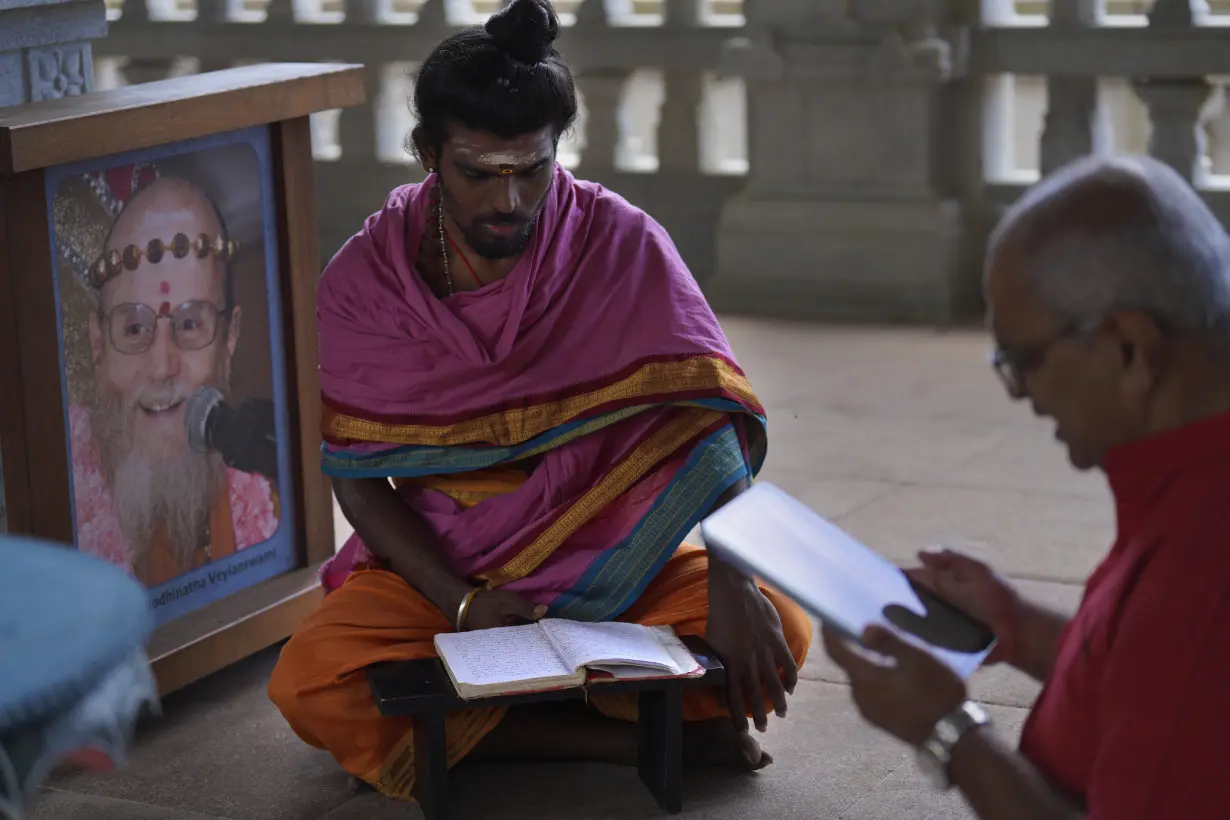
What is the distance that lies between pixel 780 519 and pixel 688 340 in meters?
1.19

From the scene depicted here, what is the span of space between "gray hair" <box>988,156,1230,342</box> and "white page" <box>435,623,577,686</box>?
4.87 feet

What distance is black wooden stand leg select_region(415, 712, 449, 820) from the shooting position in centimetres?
335

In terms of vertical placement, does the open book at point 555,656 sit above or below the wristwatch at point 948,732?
below

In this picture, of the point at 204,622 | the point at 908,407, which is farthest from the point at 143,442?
the point at 908,407

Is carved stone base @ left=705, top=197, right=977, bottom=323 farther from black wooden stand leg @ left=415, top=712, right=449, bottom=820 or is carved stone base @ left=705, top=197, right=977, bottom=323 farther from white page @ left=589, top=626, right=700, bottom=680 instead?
black wooden stand leg @ left=415, top=712, right=449, bottom=820

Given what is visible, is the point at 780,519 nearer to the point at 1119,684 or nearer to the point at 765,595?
the point at 1119,684

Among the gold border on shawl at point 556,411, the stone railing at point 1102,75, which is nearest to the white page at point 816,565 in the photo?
the gold border on shawl at point 556,411

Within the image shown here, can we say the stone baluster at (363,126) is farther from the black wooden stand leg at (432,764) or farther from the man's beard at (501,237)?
the black wooden stand leg at (432,764)

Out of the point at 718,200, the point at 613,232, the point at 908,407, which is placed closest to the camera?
the point at 613,232

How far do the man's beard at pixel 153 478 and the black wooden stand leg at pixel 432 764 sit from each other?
94 centimetres

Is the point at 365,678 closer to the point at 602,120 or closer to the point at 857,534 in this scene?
the point at 857,534

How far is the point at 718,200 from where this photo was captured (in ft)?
27.8

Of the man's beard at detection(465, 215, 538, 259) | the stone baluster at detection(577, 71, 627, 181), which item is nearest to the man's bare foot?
the man's beard at detection(465, 215, 538, 259)

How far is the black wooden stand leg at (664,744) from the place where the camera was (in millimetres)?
3428
